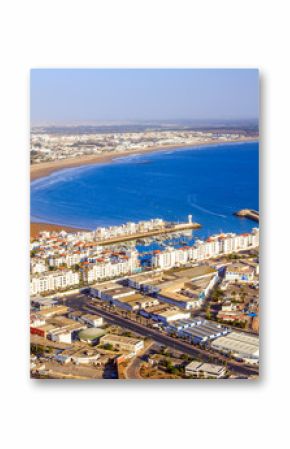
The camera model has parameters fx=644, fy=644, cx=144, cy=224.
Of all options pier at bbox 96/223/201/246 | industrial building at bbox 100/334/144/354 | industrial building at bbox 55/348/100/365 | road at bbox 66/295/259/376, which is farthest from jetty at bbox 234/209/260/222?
industrial building at bbox 55/348/100/365

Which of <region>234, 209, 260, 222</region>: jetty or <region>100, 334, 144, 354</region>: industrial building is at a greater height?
<region>234, 209, 260, 222</region>: jetty

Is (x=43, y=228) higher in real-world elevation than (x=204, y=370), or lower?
higher

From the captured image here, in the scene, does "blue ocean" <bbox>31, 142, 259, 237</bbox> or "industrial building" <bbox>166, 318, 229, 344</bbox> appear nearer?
"industrial building" <bbox>166, 318, 229, 344</bbox>

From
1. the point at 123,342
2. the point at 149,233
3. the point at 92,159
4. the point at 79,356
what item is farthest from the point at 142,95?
the point at 79,356

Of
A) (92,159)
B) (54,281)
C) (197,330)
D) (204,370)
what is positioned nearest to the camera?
(204,370)

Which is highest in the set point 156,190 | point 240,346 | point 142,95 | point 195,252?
point 142,95

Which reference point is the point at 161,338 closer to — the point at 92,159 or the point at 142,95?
the point at 92,159

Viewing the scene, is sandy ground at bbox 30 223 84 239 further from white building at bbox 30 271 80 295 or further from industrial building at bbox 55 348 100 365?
industrial building at bbox 55 348 100 365
